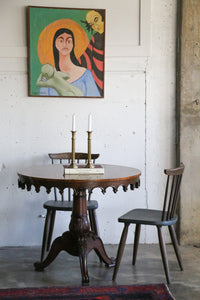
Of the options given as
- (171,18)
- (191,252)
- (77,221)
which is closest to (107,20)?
(171,18)

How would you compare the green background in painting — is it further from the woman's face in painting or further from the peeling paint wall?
the peeling paint wall

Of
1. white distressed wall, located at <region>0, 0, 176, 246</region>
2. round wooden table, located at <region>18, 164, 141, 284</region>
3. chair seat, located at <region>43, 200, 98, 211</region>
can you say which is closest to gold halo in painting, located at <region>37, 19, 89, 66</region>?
white distressed wall, located at <region>0, 0, 176, 246</region>

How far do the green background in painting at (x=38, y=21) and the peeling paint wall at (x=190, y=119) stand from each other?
1054 millimetres

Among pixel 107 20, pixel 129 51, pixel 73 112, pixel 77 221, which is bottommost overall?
pixel 77 221

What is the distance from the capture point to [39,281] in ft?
11.0

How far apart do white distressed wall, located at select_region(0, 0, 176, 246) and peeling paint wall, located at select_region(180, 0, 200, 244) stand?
15 centimetres

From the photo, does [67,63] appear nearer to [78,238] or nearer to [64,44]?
[64,44]

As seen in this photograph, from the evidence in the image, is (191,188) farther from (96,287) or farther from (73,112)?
(96,287)

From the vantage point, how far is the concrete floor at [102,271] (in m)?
3.28

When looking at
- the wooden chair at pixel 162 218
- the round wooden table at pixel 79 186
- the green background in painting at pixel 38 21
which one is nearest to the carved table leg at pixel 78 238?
the round wooden table at pixel 79 186

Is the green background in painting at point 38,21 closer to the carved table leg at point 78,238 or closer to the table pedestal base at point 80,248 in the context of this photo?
the carved table leg at point 78,238

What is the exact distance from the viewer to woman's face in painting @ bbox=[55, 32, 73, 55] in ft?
14.1

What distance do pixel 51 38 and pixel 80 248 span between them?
2099 mm

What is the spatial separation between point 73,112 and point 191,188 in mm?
1420
